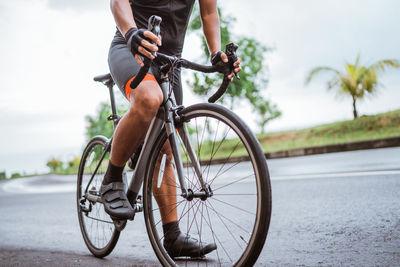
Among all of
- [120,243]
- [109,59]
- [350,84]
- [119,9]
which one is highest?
[350,84]

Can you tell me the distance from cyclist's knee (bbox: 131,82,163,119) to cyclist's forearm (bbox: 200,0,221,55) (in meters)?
0.67

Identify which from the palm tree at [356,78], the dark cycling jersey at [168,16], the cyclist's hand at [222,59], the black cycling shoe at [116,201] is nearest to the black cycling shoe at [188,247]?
the black cycling shoe at [116,201]

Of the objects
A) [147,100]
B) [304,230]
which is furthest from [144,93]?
[304,230]

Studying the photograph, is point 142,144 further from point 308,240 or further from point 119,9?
point 308,240

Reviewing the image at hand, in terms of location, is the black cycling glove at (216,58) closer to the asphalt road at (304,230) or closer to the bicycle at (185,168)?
the bicycle at (185,168)

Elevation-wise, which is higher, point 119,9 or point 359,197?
point 119,9

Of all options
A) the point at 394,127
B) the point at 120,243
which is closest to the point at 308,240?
the point at 120,243

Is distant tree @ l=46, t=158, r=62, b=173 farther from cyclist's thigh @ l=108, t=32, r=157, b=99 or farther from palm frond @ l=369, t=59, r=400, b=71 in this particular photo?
cyclist's thigh @ l=108, t=32, r=157, b=99

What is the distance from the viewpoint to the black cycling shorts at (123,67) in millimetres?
2701

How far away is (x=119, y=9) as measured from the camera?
2.57 meters

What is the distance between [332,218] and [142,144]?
6.20ft

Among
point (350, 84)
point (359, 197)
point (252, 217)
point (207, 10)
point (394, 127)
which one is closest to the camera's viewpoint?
point (207, 10)

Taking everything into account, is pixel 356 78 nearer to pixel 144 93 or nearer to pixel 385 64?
pixel 385 64

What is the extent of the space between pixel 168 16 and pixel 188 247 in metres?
1.53
